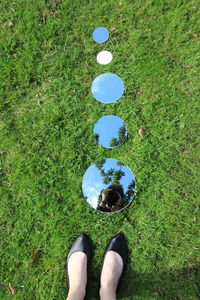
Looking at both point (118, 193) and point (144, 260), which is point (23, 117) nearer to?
point (118, 193)

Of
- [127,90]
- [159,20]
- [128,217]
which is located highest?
[159,20]

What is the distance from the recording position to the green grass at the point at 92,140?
10.2ft

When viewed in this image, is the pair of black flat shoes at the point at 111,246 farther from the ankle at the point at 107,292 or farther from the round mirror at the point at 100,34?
the round mirror at the point at 100,34

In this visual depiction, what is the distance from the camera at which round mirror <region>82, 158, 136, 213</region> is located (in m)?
3.27

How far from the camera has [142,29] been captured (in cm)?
379

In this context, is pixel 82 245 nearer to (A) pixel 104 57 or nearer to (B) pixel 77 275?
(B) pixel 77 275

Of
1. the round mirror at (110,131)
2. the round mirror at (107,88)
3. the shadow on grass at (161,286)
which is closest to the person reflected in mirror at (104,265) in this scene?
the shadow on grass at (161,286)

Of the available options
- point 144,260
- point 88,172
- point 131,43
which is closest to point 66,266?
point 144,260

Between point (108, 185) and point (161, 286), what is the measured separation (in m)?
1.29

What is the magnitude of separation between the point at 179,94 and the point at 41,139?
1900 mm

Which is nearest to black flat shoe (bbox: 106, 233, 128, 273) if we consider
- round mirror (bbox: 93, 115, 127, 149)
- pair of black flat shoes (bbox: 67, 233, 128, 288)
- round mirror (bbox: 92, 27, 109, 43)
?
pair of black flat shoes (bbox: 67, 233, 128, 288)

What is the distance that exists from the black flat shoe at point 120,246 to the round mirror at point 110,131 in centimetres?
111

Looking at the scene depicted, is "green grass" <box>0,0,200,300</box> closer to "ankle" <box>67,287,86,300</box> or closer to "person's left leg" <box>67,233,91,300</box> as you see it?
"person's left leg" <box>67,233,91,300</box>

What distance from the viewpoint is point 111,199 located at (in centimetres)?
330
